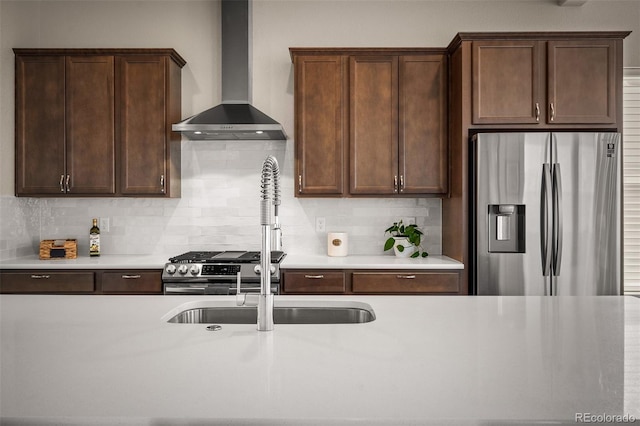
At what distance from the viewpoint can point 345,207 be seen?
4.14 m

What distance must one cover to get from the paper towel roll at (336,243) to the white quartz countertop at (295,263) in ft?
0.17

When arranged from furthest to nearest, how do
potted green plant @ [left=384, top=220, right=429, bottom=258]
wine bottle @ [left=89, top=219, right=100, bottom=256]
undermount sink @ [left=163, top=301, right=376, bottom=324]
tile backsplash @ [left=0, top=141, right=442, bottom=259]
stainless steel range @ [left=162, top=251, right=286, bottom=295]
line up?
tile backsplash @ [left=0, top=141, right=442, bottom=259] < wine bottle @ [left=89, top=219, right=100, bottom=256] < potted green plant @ [left=384, top=220, right=429, bottom=258] < stainless steel range @ [left=162, top=251, right=286, bottom=295] < undermount sink @ [left=163, top=301, right=376, bottom=324]

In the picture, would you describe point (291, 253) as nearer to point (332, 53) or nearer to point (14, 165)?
point (332, 53)

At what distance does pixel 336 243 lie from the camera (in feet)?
12.7

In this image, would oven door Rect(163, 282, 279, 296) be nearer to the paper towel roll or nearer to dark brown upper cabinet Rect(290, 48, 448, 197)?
the paper towel roll

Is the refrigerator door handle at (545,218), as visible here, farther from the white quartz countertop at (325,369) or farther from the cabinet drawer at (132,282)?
the cabinet drawer at (132,282)

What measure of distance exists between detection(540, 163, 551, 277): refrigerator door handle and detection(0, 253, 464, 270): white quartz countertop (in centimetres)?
53

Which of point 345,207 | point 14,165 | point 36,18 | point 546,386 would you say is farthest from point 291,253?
point 546,386

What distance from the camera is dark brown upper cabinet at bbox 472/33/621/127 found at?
3395mm

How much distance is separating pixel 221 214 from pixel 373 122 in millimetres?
1478

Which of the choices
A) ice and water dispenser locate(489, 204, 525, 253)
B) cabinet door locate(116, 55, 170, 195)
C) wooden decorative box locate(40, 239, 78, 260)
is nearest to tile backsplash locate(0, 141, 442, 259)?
wooden decorative box locate(40, 239, 78, 260)

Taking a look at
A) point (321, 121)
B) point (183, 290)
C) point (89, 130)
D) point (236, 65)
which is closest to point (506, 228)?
point (321, 121)

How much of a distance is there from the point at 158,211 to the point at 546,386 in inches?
144

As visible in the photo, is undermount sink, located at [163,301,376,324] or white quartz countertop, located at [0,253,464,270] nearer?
undermount sink, located at [163,301,376,324]
